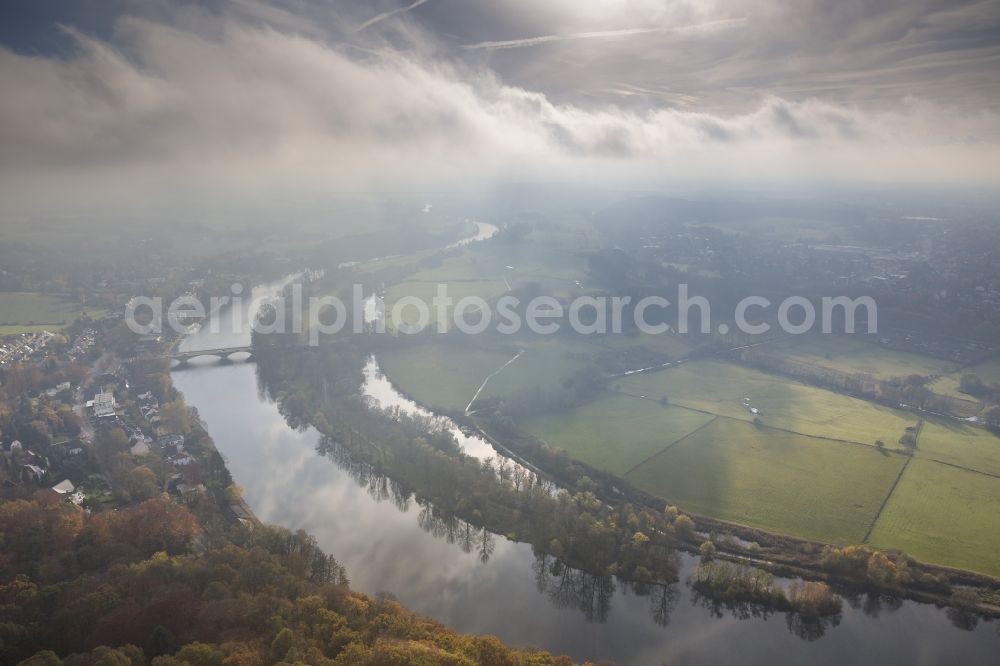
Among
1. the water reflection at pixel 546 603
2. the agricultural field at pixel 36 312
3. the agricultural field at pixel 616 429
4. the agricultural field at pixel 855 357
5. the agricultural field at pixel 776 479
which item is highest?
the agricultural field at pixel 36 312

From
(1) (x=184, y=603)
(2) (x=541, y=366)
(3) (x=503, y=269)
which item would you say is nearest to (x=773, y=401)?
(2) (x=541, y=366)

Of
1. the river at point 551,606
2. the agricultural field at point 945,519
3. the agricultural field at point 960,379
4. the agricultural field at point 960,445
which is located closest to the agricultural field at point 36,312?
the river at point 551,606

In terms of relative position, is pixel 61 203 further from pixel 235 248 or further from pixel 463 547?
pixel 463 547

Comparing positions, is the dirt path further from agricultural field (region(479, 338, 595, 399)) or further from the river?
the river

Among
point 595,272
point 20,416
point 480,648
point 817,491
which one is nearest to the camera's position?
point 480,648

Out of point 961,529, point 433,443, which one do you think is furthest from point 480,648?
point 961,529

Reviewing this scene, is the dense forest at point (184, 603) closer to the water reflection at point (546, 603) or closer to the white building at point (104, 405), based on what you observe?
the water reflection at point (546, 603)

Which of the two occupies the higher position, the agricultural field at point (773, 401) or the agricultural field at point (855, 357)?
the agricultural field at point (855, 357)
